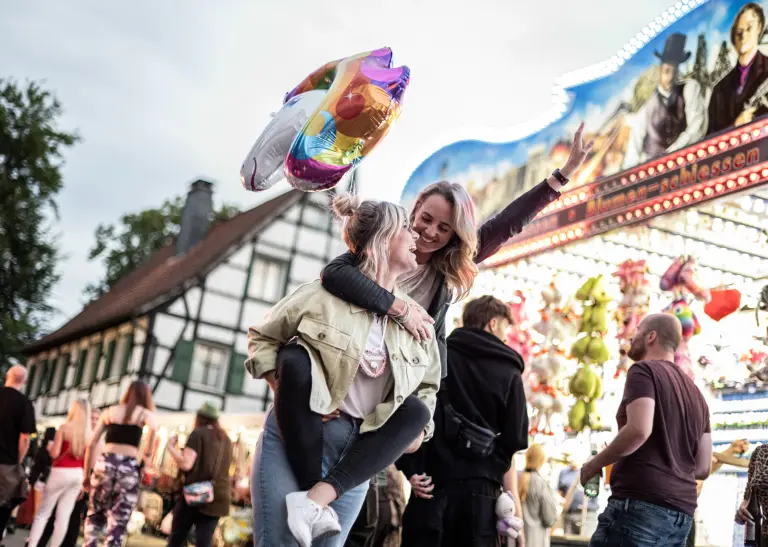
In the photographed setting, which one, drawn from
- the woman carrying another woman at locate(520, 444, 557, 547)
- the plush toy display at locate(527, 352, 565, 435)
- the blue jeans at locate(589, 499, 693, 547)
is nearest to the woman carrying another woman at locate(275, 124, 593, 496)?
the blue jeans at locate(589, 499, 693, 547)

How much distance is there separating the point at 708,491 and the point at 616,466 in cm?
463

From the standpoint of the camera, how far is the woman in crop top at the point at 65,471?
27.3 feet

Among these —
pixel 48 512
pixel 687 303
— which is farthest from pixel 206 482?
pixel 687 303

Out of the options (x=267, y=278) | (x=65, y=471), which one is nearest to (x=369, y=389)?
(x=65, y=471)

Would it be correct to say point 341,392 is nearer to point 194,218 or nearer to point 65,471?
point 65,471

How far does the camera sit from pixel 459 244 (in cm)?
369

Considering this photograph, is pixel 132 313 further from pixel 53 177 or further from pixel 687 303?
pixel 687 303

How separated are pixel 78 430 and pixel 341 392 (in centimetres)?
621

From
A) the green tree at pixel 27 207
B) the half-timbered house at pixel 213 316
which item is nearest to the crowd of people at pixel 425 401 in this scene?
the half-timbered house at pixel 213 316

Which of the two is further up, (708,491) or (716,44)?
(716,44)

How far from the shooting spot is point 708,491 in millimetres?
8469

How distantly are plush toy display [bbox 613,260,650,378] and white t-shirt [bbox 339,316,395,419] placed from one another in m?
7.06

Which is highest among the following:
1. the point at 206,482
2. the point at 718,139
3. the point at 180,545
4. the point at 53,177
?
the point at 53,177

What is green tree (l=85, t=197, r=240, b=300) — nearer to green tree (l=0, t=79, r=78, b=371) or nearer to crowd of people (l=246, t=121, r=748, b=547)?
green tree (l=0, t=79, r=78, b=371)
